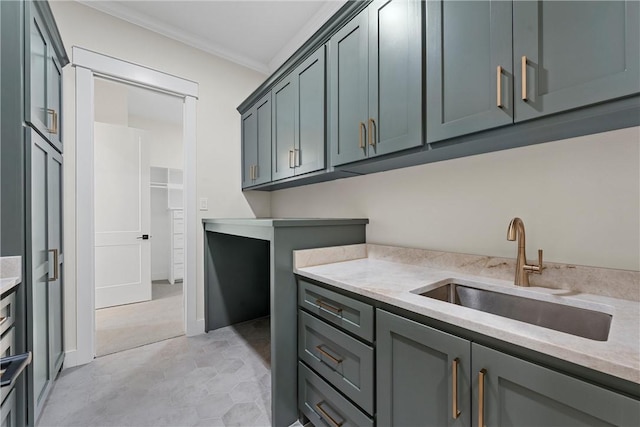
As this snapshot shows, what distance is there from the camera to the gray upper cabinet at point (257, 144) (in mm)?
2375

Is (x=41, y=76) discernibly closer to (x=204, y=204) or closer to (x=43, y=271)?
(x=43, y=271)

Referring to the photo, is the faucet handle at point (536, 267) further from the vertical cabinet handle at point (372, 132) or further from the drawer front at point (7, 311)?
the drawer front at point (7, 311)

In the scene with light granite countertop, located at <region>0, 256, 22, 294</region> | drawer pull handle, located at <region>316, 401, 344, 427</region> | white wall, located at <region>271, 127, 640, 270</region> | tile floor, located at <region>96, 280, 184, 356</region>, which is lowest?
tile floor, located at <region>96, 280, 184, 356</region>

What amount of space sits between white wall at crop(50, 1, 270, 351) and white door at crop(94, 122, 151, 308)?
1.46 meters

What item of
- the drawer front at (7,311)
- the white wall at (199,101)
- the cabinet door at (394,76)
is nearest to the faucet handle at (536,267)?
the cabinet door at (394,76)

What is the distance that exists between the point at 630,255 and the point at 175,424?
85.6 inches

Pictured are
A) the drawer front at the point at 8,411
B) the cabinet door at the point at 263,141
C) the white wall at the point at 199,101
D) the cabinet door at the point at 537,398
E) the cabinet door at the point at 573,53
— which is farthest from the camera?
the cabinet door at the point at 263,141

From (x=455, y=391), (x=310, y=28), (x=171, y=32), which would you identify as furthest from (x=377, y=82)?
(x=171, y=32)

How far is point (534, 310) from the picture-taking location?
3.52ft

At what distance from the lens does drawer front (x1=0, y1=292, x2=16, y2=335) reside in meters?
1.10

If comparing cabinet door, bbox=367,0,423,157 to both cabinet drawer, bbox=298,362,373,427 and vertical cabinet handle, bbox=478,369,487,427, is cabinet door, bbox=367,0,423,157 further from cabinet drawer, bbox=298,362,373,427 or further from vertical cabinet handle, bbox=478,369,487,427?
cabinet drawer, bbox=298,362,373,427

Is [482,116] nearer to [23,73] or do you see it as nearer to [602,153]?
[602,153]

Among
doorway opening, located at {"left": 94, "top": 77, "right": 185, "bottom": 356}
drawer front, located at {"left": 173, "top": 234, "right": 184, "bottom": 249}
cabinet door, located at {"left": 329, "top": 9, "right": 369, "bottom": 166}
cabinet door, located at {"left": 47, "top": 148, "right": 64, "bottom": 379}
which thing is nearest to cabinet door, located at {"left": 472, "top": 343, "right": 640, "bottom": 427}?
cabinet door, located at {"left": 329, "top": 9, "right": 369, "bottom": 166}

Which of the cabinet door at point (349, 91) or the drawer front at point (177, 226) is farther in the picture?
the drawer front at point (177, 226)
